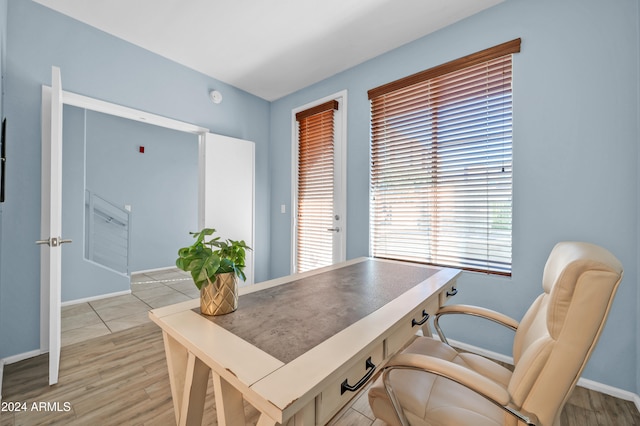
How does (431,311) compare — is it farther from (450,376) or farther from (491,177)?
(491,177)

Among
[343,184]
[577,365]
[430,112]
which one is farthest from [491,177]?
[577,365]

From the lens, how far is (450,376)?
852 millimetres

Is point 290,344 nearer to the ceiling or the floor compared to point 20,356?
nearer to the ceiling

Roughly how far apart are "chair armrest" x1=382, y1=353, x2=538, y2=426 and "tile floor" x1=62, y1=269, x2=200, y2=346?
2.88 metres

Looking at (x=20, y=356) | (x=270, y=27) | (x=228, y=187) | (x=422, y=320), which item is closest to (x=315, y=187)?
(x=228, y=187)

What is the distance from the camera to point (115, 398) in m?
1.68

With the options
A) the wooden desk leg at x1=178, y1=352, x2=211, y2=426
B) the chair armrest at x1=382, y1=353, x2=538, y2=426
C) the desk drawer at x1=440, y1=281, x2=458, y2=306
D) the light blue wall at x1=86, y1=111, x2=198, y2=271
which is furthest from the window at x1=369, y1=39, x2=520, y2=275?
the light blue wall at x1=86, y1=111, x2=198, y2=271

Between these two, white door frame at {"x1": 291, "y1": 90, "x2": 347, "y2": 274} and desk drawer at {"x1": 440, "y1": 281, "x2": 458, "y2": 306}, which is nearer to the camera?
desk drawer at {"x1": 440, "y1": 281, "x2": 458, "y2": 306}

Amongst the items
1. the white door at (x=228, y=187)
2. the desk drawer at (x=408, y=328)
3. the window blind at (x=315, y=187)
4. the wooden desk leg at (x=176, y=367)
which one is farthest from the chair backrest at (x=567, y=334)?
the white door at (x=228, y=187)

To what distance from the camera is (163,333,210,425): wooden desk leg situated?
38.6 inches

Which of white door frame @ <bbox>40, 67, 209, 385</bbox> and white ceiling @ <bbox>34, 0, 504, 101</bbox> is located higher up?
white ceiling @ <bbox>34, 0, 504, 101</bbox>

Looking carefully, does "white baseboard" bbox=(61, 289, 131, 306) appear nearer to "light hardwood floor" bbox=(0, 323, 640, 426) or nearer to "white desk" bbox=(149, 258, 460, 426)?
"light hardwood floor" bbox=(0, 323, 640, 426)

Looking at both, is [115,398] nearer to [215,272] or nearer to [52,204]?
[52,204]

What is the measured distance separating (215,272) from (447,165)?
211 centimetres
